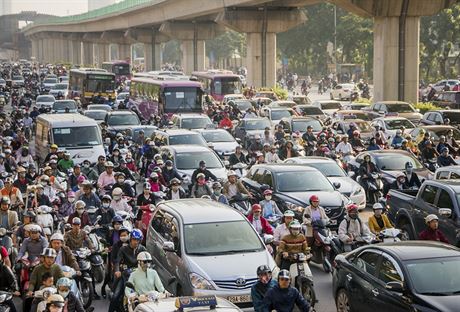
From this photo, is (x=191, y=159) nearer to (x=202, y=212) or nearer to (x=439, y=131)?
(x=202, y=212)

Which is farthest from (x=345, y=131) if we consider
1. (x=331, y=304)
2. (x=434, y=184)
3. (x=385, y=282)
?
(x=385, y=282)

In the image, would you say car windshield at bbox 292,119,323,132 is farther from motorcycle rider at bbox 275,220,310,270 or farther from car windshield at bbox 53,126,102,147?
motorcycle rider at bbox 275,220,310,270

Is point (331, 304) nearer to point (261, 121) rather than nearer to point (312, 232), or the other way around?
point (312, 232)

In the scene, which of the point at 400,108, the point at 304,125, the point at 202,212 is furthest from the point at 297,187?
the point at 400,108

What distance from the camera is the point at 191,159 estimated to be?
24.2 metres

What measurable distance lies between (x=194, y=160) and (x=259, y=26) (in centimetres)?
4605

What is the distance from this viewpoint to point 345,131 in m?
35.4

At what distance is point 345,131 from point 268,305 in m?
24.9

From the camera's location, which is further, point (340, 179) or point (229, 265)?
point (340, 179)

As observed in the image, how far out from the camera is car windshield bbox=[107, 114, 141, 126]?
37.2 m

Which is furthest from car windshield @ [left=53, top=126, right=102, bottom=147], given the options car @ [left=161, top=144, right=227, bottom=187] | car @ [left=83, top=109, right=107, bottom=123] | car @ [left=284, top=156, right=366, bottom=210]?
car @ [left=83, top=109, right=107, bottom=123]

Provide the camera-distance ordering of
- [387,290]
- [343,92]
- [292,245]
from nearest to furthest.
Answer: [387,290], [292,245], [343,92]

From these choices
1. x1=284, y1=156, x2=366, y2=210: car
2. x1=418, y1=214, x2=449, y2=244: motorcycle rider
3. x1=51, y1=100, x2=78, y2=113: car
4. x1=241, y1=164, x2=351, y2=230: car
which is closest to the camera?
x1=418, y1=214, x2=449, y2=244: motorcycle rider

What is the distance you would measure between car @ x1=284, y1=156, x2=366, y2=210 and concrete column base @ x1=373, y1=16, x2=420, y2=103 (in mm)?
27385
